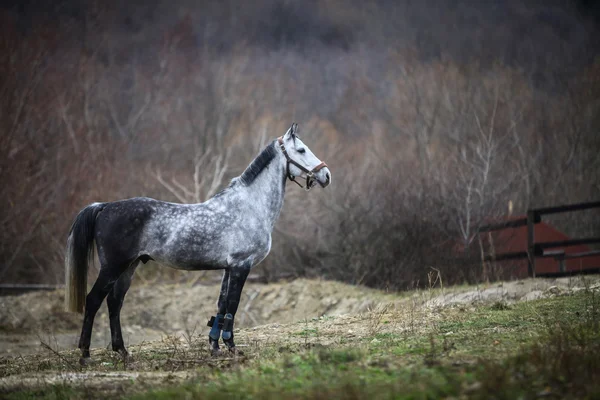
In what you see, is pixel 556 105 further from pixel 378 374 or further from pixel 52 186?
pixel 378 374

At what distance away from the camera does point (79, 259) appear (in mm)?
8148

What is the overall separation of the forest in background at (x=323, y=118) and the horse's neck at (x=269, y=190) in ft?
30.6

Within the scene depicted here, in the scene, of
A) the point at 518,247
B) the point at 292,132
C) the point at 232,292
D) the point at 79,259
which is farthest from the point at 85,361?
the point at 518,247

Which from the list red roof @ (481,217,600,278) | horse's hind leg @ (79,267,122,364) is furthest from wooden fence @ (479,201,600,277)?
horse's hind leg @ (79,267,122,364)

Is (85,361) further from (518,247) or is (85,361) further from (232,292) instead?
(518,247)

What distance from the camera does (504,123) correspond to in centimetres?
3244

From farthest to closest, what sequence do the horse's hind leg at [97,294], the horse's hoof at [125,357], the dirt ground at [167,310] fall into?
the dirt ground at [167,310]
the horse's hind leg at [97,294]
the horse's hoof at [125,357]

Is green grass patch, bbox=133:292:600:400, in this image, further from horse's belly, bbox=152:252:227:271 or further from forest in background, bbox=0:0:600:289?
forest in background, bbox=0:0:600:289

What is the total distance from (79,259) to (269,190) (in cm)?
240

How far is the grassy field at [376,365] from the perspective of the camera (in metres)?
5.07

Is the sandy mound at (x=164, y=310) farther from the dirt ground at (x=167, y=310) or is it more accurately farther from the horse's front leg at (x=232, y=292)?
the horse's front leg at (x=232, y=292)

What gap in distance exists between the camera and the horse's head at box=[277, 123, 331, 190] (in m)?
8.51

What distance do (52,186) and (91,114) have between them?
984 cm

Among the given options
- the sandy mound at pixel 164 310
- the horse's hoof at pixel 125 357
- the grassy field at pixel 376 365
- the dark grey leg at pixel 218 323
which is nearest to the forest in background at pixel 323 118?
the sandy mound at pixel 164 310
